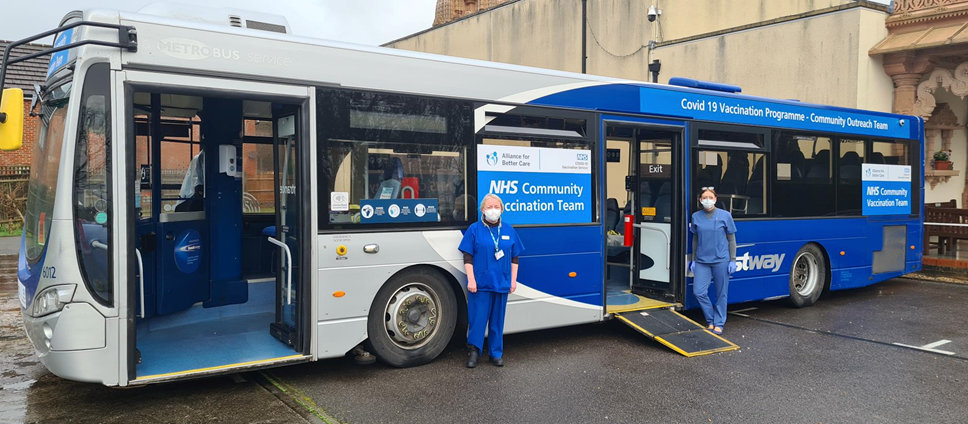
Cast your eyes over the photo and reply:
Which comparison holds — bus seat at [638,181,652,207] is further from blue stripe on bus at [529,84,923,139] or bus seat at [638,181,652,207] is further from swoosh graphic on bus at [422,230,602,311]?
swoosh graphic on bus at [422,230,602,311]

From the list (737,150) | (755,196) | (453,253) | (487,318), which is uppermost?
(737,150)

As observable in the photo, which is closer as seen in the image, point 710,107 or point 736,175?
point 710,107

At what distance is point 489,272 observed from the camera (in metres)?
6.21

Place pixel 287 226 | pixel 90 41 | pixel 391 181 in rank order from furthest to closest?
1. pixel 287 226
2. pixel 391 181
3. pixel 90 41

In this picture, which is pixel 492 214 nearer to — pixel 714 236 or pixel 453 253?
pixel 453 253

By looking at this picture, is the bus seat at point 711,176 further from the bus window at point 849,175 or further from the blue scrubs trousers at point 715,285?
the bus window at point 849,175

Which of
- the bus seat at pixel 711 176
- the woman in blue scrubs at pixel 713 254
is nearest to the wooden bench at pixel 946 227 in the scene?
the bus seat at pixel 711 176

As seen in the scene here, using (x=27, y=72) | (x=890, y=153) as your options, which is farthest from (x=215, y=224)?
(x=27, y=72)

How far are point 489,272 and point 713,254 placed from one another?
9.90 feet

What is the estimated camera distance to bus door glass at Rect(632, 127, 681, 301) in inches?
326

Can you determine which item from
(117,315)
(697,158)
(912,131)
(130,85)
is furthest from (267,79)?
(912,131)

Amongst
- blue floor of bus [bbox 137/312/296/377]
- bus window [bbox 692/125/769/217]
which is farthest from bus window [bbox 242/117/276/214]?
bus window [bbox 692/125/769/217]

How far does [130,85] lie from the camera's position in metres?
4.93

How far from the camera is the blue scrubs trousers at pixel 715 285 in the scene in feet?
25.9
